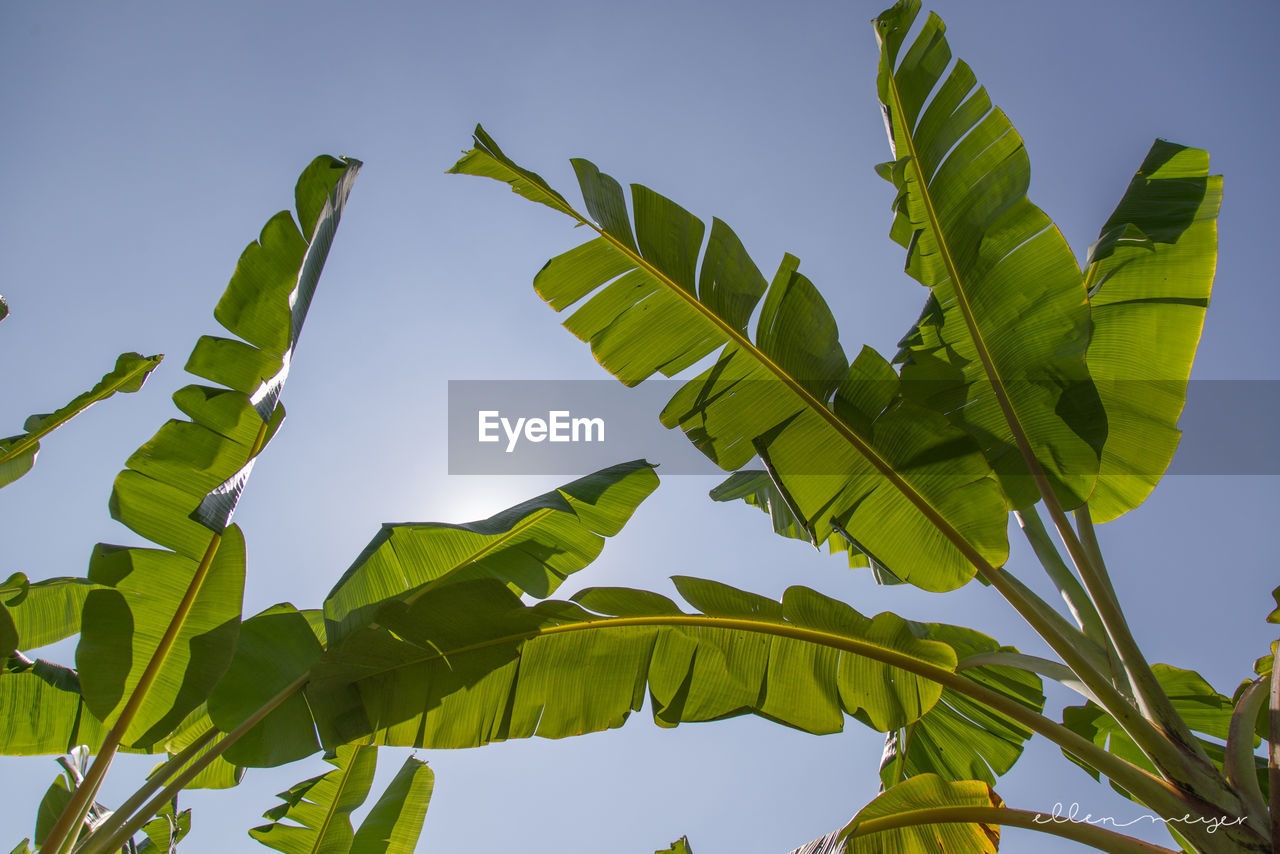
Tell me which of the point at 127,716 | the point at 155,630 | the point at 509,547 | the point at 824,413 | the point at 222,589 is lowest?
the point at 127,716

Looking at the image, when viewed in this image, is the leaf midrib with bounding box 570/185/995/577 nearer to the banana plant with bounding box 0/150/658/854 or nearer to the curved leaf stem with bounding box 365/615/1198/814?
the curved leaf stem with bounding box 365/615/1198/814

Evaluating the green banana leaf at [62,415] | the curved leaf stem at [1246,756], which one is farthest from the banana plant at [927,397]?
the green banana leaf at [62,415]

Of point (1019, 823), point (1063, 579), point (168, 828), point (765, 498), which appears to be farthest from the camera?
point (765, 498)

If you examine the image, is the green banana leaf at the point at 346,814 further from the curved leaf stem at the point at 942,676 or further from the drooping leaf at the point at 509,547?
the curved leaf stem at the point at 942,676

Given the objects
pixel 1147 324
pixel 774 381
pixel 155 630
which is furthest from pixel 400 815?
pixel 1147 324

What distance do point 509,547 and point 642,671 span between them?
2.28 feet

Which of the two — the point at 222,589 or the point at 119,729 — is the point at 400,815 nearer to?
the point at 119,729

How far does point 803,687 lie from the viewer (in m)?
2.40

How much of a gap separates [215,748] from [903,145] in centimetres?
328

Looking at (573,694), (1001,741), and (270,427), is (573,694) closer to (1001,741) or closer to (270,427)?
(270,427)

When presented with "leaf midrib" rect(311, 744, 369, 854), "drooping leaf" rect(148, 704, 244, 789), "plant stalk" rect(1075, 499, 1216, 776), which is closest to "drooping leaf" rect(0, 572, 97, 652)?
"drooping leaf" rect(148, 704, 244, 789)

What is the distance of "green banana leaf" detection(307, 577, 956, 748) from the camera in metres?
2.28

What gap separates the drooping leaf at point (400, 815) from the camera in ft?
9.66

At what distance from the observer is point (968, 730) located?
2746 mm
